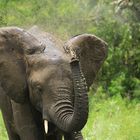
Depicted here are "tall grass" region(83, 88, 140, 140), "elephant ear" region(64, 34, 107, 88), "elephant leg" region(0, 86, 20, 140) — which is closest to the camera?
"elephant ear" region(64, 34, 107, 88)

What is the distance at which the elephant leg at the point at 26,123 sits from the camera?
620 centimetres

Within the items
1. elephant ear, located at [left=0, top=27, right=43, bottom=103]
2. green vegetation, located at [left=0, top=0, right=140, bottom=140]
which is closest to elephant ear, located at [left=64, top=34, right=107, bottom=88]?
elephant ear, located at [left=0, top=27, right=43, bottom=103]

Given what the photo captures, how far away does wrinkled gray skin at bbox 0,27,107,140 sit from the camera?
5.67m

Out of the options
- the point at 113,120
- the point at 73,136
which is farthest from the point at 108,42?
the point at 73,136

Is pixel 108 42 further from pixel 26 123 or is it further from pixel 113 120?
pixel 26 123

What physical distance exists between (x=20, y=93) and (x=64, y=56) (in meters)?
0.52

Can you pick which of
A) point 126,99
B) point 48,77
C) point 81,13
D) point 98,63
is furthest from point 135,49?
point 48,77

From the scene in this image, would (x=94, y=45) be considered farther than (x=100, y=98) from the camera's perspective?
No

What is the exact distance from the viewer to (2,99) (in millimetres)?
6750

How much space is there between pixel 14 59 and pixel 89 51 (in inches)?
29.5

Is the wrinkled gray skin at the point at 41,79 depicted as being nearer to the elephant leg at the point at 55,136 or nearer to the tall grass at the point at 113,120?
the elephant leg at the point at 55,136

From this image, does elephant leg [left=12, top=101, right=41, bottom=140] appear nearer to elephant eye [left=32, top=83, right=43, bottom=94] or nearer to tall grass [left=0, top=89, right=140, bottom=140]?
elephant eye [left=32, top=83, right=43, bottom=94]

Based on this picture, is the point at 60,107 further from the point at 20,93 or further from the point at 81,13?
the point at 81,13

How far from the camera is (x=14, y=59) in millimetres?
6207
